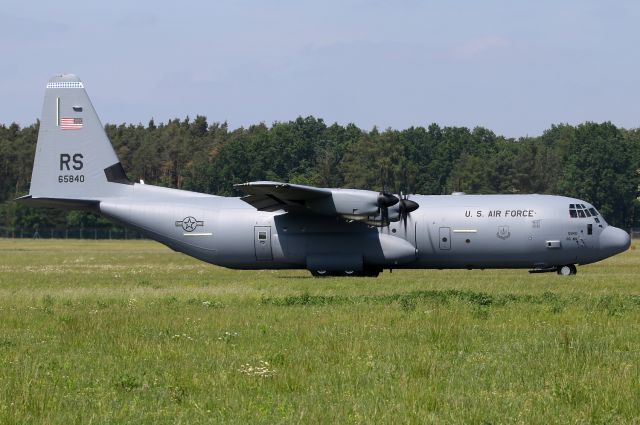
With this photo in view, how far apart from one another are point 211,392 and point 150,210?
27.4 metres

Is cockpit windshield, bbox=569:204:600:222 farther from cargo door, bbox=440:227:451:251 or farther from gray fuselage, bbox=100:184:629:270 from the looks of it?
cargo door, bbox=440:227:451:251

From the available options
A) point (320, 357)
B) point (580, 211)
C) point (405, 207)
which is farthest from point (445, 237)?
point (320, 357)

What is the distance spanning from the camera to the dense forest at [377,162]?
124500 millimetres

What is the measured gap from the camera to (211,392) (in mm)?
12180

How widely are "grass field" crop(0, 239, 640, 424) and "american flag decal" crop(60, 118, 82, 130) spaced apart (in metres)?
12.1

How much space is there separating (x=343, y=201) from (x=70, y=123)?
481 inches

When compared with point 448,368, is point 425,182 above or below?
above

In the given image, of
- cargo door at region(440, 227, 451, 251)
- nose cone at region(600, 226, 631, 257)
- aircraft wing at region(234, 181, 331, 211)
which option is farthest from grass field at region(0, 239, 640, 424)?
nose cone at region(600, 226, 631, 257)

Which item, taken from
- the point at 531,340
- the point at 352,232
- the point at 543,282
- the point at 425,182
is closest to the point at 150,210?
the point at 352,232

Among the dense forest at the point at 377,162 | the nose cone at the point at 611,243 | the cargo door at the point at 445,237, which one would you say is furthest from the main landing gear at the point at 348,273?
the dense forest at the point at 377,162

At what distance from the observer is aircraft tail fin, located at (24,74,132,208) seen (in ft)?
131

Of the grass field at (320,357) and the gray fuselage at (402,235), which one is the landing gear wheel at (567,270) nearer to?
the gray fuselage at (402,235)

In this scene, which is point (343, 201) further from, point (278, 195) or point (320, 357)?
point (320, 357)

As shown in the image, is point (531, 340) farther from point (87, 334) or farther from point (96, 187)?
point (96, 187)
